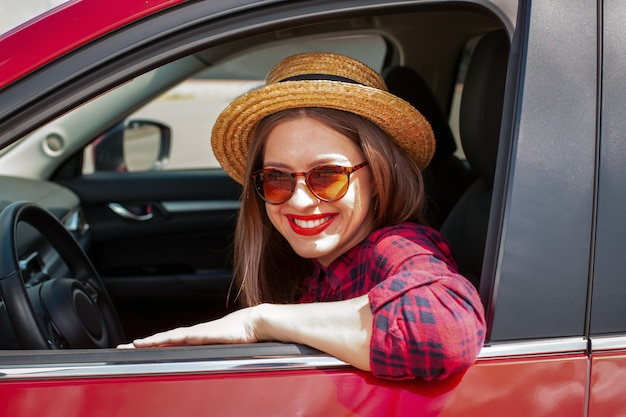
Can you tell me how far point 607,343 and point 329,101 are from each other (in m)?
0.68

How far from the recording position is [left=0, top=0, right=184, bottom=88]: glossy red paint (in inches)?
46.4

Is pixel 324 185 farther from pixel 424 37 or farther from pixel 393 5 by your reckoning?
pixel 424 37

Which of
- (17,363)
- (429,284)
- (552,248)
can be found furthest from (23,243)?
(552,248)

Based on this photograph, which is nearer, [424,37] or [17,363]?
[17,363]

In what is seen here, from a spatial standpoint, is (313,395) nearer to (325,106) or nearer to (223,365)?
(223,365)

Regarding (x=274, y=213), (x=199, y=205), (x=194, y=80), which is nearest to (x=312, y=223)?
(x=274, y=213)

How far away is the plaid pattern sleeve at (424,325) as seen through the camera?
116 centimetres

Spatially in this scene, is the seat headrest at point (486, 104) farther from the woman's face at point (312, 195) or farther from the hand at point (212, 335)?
the hand at point (212, 335)

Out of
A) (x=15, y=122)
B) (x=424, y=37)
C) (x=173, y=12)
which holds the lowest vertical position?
(x=15, y=122)

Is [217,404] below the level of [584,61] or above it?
below

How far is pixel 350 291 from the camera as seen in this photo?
1.60 m

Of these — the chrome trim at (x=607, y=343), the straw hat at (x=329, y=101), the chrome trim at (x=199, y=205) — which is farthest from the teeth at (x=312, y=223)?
the chrome trim at (x=199, y=205)

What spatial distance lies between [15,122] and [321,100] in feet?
1.93

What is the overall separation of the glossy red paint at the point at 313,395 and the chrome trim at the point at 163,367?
0.01 metres
